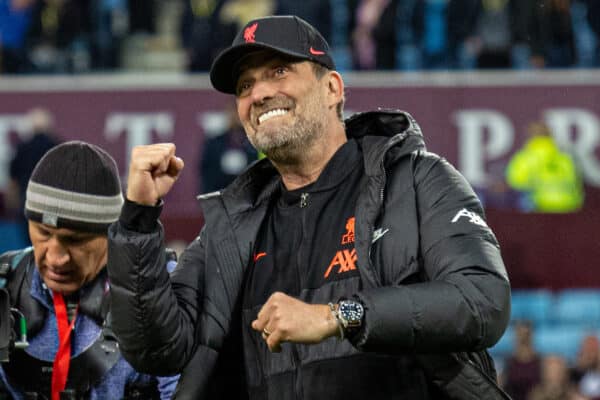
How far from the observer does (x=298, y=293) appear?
380 centimetres

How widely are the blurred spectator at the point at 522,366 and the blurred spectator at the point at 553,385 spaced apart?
5 cm

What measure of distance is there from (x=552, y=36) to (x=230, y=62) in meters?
9.35

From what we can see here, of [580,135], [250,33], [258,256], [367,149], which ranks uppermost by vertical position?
[250,33]

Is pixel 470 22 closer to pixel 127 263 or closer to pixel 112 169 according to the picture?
pixel 112 169

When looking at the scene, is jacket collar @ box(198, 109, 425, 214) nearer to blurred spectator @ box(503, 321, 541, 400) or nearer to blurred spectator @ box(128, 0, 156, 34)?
blurred spectator @ box(503, 321, 541, 400)

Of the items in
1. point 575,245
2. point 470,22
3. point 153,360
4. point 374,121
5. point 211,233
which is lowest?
point 575,245

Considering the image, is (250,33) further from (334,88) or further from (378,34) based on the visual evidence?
(378,34)

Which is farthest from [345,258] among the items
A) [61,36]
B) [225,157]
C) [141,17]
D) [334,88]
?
[141,17]

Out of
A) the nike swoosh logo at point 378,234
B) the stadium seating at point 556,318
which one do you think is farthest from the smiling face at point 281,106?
the stadium seating at point 556,318

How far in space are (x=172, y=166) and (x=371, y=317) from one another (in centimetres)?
81

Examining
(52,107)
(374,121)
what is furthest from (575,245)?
(374,121)

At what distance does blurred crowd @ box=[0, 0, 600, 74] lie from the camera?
12.8 m

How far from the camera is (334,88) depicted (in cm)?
418

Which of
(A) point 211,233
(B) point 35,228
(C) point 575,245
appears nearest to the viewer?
(A) point 211,233
